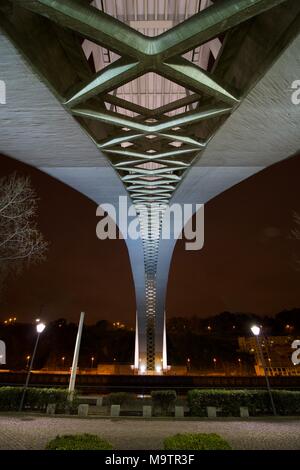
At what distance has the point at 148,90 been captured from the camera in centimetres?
1119

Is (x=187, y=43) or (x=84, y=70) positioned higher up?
(x=84, y=70)

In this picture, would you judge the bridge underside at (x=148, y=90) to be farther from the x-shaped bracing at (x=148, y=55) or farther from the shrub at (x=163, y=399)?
the shrub at (x=163, y=399)

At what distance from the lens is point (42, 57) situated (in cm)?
573

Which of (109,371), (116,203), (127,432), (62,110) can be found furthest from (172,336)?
(62,110)

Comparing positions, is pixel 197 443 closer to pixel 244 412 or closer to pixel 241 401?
pixel 244 412

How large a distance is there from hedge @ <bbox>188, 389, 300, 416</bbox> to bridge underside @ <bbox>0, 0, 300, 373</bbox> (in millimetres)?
8147

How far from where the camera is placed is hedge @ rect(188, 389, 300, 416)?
38.2ft

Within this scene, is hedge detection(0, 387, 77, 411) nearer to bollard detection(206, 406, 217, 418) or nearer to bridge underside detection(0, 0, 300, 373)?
bollard detection(206, 406, 217, 418)

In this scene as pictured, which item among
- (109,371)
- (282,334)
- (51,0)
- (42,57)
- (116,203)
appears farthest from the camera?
(282,334)

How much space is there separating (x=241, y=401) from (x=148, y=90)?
11808 millimetres

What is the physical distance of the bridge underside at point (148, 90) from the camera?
4.96 m

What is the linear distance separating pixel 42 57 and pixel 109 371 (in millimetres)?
33886

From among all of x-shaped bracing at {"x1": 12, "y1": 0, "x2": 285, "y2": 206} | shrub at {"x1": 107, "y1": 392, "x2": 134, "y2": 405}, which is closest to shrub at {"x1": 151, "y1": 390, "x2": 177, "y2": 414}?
shrub at {"x1": 107, "y1": 392, "x2": 134, "y2": 405}

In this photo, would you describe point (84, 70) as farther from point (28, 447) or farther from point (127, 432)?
point (127, 432)
